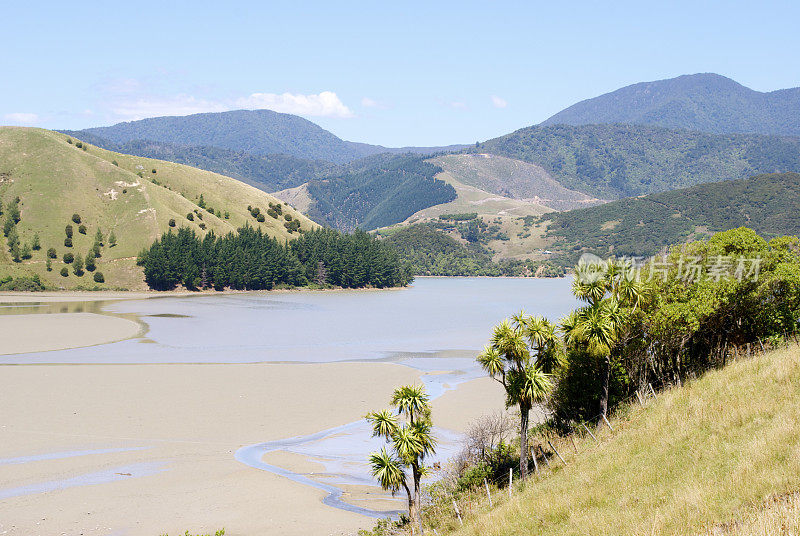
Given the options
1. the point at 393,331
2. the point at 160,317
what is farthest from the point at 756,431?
the point at 160,317

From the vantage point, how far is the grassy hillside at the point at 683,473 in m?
19.1

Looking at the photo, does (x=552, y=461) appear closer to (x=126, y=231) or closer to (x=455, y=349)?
(x=455, y=349)

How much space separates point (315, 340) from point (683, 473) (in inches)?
2784

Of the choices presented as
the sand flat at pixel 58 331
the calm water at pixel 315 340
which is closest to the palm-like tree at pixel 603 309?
the calm water at pixel 315 340

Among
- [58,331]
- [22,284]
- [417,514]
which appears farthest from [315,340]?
[22,284]

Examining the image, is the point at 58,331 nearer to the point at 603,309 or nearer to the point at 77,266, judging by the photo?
the point at 603,309

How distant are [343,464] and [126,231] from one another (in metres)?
168

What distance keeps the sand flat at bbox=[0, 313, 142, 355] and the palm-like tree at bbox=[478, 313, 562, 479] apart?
6037 cm

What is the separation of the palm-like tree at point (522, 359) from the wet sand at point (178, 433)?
8.42 m

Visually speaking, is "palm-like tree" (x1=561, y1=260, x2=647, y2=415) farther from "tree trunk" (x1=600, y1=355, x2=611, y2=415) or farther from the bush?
the bush

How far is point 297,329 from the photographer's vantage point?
10281 cm

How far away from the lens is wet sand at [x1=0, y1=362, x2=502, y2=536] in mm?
28422

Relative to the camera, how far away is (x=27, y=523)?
27.0 meters

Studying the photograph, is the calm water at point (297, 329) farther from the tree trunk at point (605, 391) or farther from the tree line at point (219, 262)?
the tree trunk at point (605, 391)
